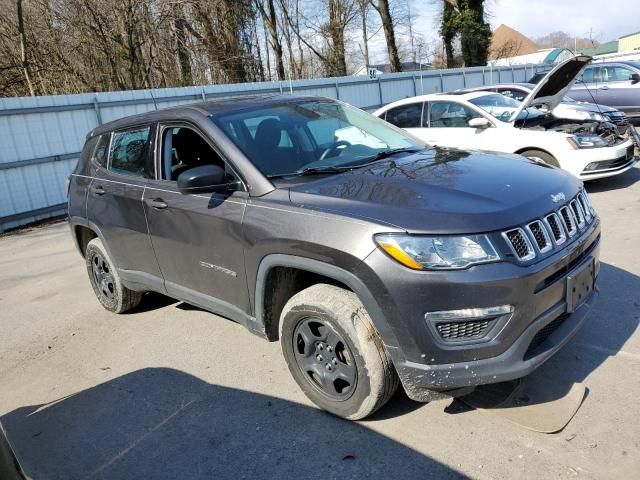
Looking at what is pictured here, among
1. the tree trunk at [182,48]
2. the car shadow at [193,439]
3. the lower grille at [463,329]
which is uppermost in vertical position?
the tree trunk at [182,48]

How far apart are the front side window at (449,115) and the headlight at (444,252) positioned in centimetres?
621

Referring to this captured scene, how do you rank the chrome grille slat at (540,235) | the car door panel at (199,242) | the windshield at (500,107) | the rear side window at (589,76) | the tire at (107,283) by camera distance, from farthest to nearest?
A: the rear side window at (589,76) → the windshield at (500,107) → the tire at (107,283) → the car door panel at (199,242) → the chrome grille slat at (540,235)

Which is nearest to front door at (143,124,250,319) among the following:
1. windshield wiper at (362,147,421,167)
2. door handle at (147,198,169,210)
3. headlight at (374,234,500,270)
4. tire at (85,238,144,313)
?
door handle at (147,198,169,210)

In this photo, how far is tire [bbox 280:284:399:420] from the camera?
272cm

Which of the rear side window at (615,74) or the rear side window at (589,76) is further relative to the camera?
the rear side window at (589,76)

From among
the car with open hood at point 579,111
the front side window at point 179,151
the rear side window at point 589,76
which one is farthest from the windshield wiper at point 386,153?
the rear side window at point 589,76

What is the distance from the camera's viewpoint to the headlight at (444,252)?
8.03 ft

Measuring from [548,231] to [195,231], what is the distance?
6.97 ft

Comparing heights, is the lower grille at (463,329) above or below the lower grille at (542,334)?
above

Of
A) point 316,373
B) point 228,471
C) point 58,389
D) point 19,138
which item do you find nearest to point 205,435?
point 228,471

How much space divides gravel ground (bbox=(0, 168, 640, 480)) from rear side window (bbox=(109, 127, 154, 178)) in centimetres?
136

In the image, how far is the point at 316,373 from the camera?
3064 mm

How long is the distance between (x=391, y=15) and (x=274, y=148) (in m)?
27.7

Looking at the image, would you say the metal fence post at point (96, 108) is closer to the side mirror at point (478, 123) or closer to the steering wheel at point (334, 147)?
the side mirror at point (478, 123)
